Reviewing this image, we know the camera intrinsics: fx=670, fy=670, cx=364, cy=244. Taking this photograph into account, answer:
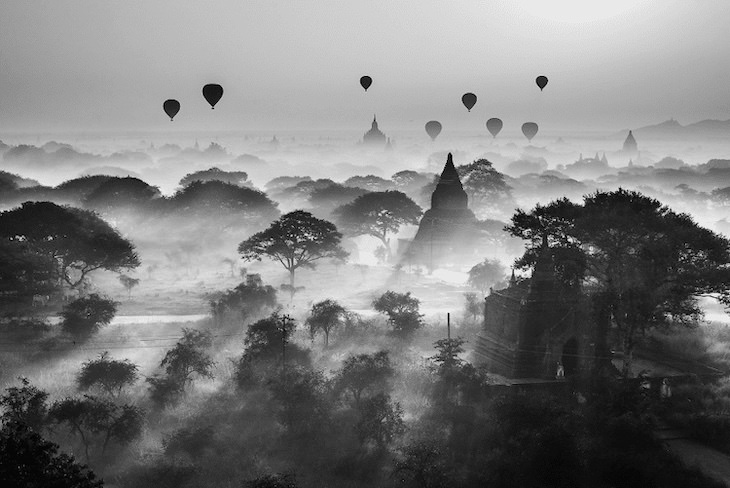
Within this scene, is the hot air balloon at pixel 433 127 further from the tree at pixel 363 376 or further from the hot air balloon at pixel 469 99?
the tree at pixel 363 376

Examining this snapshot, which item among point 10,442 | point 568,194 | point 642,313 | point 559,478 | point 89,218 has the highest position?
point 568,194

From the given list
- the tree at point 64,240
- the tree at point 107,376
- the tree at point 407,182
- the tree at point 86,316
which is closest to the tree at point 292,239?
the tree at point 64,240

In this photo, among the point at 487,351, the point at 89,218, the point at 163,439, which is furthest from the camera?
the point at 89,218

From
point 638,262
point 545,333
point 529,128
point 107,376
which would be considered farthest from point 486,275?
point 529,128

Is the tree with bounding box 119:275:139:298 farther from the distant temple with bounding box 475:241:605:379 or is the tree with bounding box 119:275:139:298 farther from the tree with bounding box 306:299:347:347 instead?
the distant temple with bounding box 475:241:605:379

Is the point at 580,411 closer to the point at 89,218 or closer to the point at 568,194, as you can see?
the point at 89,218

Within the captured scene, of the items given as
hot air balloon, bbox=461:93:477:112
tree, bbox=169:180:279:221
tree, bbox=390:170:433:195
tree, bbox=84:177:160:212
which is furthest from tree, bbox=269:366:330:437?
tree, bbox=390:170:433:195

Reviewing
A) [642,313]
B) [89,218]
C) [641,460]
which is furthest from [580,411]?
[89,218]

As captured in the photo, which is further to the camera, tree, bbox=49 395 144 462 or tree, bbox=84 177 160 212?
tree, bbox=84 177 160 212
